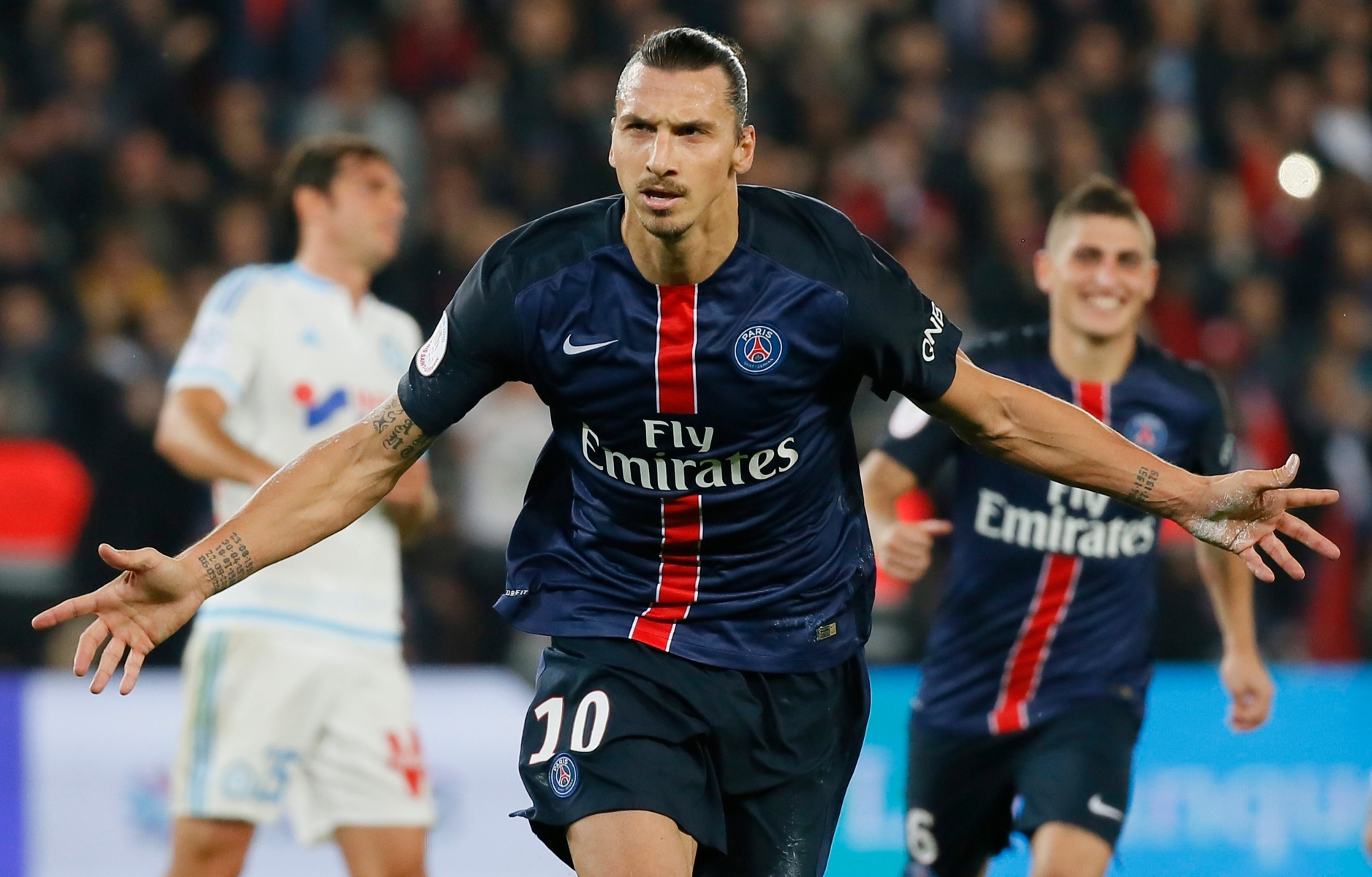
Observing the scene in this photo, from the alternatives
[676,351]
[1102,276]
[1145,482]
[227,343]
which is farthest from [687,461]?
[227,343]

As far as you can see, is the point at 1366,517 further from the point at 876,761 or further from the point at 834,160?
the point at 876,761

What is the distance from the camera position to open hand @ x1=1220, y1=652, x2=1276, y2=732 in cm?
555

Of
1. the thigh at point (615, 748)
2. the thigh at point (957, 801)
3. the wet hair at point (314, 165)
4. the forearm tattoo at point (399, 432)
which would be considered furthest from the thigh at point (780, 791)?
the wet hair at point (314, 165)

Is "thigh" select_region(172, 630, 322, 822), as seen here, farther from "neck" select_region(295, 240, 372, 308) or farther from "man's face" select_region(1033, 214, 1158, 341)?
"man's face" select_region(1033, 214, 1158, 341)

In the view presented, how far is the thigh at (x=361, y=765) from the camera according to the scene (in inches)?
223

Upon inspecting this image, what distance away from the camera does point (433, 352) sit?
3896 millimetres

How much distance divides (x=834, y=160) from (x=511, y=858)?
626 cm

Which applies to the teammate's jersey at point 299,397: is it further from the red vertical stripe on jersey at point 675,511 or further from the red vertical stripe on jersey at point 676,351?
the red vertical stripe on jersey at point 676,351

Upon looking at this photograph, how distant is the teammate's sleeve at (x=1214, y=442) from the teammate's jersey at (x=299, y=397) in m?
2.60

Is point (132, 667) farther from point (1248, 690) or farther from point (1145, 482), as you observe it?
point (1248, 690)

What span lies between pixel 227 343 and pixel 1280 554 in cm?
349

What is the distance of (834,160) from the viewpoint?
12.2 m

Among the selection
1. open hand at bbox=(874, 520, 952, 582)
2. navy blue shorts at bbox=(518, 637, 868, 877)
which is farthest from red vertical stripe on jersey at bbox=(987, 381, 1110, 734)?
navy blue shorts at bbox=(518, 637, 868, 877)

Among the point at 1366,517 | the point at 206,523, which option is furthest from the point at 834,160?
the point at 206,523
